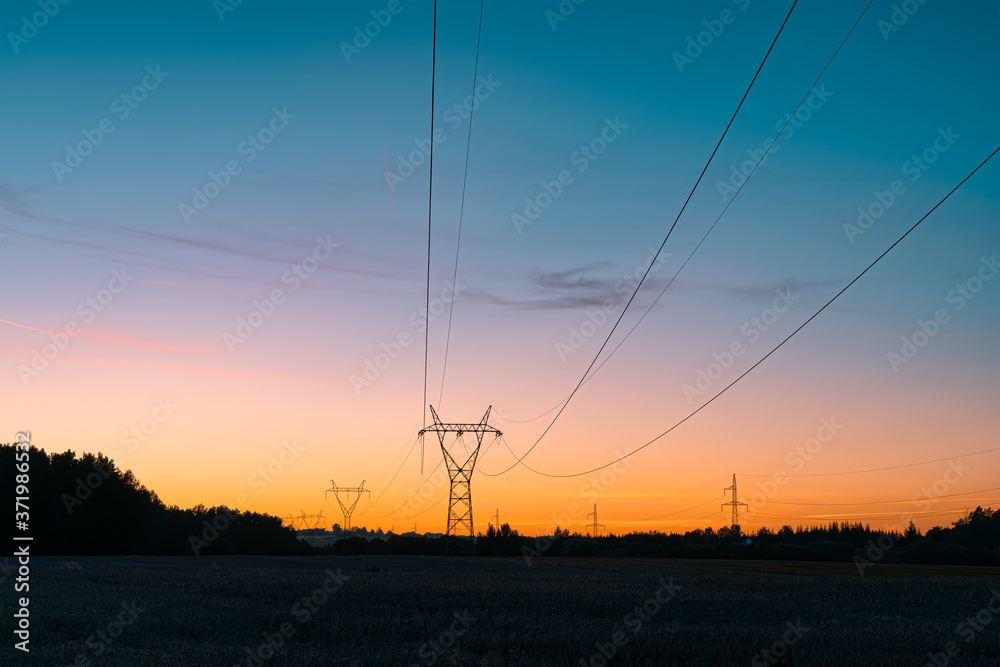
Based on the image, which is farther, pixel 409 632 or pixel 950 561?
pixel 950 561

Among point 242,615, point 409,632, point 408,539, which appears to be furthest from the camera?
point 408,539

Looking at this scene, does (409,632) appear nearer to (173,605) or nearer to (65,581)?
(173,605)

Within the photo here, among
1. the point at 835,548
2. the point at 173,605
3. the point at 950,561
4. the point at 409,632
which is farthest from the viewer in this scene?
the point at 835,548

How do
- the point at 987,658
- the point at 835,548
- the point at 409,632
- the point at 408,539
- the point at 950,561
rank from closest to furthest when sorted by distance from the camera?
the point at 987,658 → the point at 409,632 → the point at 950,561 → the point at 408,539 → the point at 835,548

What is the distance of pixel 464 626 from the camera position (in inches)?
667

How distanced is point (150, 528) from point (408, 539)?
38438 millimetres

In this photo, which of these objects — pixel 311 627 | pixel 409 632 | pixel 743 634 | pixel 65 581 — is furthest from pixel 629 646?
pixel 65 581

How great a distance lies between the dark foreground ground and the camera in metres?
13.6

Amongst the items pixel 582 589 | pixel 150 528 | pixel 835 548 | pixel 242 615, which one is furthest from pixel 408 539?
pixel 242 615

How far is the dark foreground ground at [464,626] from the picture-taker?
44.5 ft

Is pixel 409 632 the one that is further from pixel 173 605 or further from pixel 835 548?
pixel 835 548

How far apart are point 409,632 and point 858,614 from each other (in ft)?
41.7

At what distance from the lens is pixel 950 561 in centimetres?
10094

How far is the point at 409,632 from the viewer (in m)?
16.3
